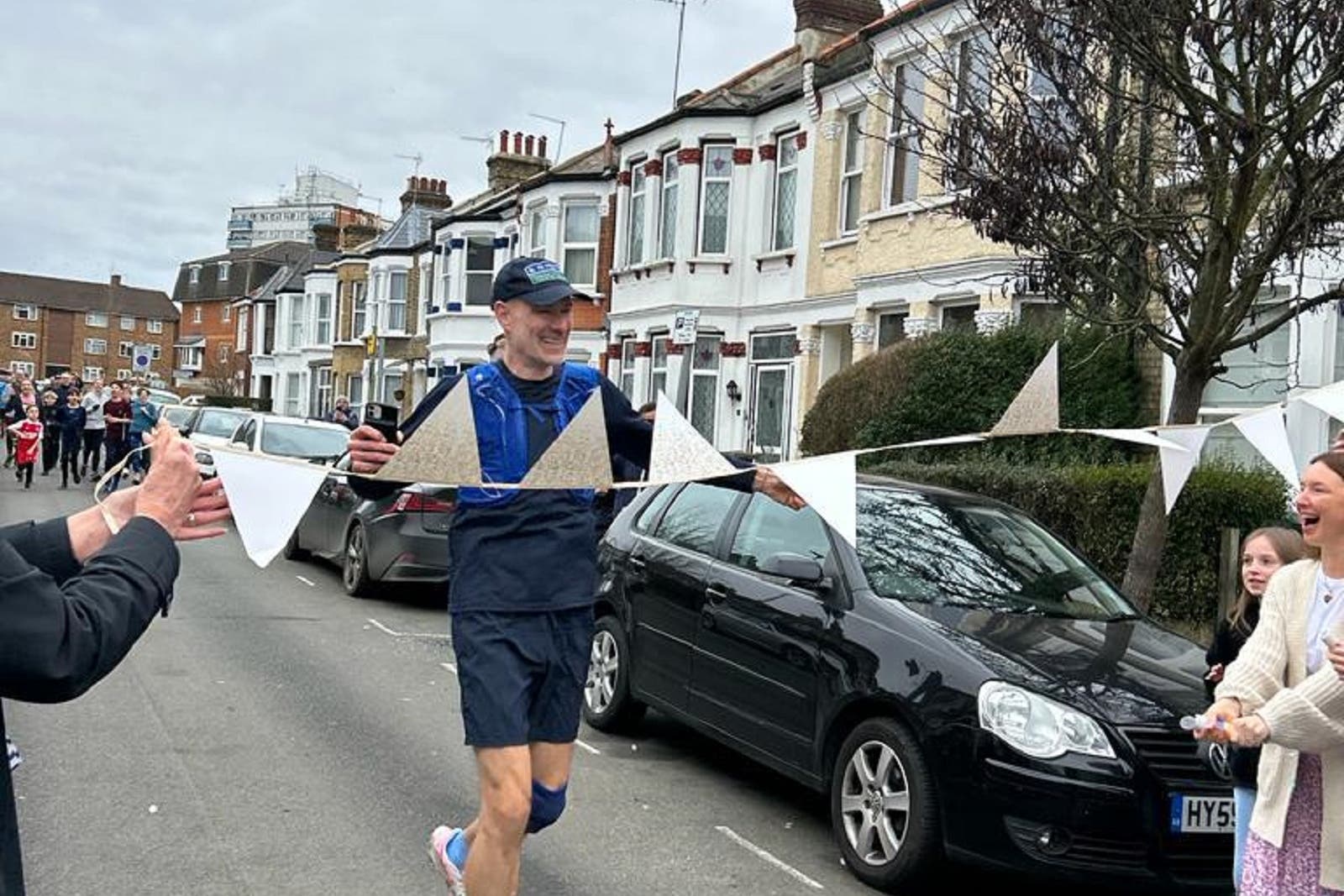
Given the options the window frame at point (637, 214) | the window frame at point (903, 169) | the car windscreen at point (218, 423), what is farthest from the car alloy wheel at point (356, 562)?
the window frame at point (637, 214)

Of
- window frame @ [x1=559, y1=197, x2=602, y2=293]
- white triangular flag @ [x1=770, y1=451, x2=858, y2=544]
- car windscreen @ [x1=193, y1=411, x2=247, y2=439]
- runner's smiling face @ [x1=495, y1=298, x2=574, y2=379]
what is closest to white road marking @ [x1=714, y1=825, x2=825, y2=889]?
white triangular flag @ [x1=770, y1=451, x2=858, y2=544]

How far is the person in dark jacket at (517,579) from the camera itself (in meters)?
3.91

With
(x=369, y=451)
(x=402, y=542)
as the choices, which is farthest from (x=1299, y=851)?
(x=402, y=542)

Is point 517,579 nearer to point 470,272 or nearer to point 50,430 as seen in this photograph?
point 50,430

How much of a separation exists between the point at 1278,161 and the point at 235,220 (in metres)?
120

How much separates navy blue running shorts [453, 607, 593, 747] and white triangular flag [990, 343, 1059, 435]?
1.57 meters

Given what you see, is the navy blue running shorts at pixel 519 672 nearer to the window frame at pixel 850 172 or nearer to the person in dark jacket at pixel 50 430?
the window frame at pixel 850 172

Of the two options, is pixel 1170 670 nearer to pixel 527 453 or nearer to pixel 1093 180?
pixel 527 453

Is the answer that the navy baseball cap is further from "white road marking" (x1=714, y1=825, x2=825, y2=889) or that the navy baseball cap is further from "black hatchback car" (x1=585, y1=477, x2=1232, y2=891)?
"white road marking" (x1=714, y1=825, x2=825, y2=889)

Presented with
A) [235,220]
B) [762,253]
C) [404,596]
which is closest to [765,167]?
[762,253]

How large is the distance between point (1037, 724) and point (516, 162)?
35.8 metres

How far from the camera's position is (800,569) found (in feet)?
18.7

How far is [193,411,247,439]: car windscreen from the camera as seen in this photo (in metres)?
20.9

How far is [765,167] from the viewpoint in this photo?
23.3 meters
